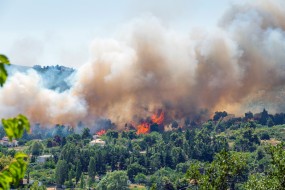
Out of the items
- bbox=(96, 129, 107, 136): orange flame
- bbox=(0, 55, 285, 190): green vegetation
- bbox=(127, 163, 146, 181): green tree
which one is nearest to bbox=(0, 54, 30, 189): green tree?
bbox=(0, 55, 285, 190): green vegetation

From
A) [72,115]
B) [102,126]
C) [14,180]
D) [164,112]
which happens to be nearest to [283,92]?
[164,112]

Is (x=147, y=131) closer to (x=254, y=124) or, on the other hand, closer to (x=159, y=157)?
(x=254, y=124)

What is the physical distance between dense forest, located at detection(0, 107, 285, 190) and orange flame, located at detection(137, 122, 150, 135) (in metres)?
2.64

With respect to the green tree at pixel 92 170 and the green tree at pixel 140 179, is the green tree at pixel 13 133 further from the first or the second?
the green tree at pixel 140 179

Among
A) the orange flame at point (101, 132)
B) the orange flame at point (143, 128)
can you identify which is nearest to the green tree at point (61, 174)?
the orange flame at point (101, 132)

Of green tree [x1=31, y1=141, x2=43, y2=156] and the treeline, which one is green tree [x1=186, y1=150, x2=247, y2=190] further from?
green tree [x1=31, y1=141, x2=43, y2=156]

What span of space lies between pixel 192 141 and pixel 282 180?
91.1 m

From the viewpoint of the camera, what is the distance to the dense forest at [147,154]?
76812mm

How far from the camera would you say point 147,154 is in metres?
100

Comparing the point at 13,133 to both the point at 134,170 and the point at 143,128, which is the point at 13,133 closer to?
the point at 134,170

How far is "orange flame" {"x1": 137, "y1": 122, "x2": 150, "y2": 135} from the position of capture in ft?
462

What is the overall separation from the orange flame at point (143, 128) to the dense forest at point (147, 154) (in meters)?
2.64

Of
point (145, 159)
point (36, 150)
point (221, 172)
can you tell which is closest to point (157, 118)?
point (36, 150)

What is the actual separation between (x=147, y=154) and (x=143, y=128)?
4409 cm
